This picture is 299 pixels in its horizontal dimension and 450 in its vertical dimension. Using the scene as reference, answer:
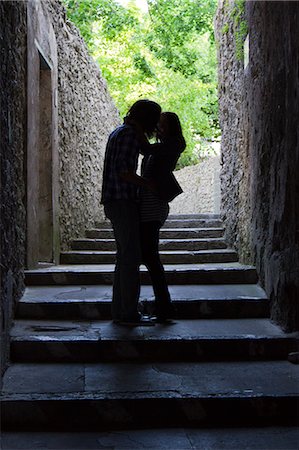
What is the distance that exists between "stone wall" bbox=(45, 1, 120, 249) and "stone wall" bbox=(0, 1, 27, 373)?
1.73 metres

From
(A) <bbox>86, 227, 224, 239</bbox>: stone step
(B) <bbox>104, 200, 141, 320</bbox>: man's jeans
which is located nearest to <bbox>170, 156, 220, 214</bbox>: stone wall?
(A) <bbox>86, 227, 224, 239</bbox>: stone step

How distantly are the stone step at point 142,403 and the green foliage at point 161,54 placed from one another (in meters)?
12.4

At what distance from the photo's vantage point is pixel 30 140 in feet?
15.9

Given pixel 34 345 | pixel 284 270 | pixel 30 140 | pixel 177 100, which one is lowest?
pixel 34 345

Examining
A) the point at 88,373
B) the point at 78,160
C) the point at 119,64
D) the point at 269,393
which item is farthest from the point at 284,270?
the point at 119,64

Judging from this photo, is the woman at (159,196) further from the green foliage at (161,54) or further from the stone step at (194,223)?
the green foliage at (161,54)

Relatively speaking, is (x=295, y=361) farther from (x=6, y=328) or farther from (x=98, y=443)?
(x=6, y=328)

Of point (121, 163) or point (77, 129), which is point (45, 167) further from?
point (121, 163)

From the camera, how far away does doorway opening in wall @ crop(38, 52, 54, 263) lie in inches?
228

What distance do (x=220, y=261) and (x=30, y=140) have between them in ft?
7.02

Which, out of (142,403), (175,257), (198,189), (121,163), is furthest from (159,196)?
(198,189)

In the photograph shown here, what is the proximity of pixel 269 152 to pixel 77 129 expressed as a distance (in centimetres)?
354

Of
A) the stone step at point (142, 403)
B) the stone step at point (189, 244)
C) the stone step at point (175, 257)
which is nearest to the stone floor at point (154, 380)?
the stone step at point (142, 403)

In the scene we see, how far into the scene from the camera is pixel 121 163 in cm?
366
